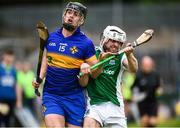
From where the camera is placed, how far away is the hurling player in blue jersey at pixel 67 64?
1093 centimetres

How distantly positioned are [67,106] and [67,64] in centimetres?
57

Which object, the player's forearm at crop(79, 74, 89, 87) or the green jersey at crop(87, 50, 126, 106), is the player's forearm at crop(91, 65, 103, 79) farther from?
the green jersey at crop(87, 50, 126, 106)

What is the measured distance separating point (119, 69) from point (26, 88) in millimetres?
14001

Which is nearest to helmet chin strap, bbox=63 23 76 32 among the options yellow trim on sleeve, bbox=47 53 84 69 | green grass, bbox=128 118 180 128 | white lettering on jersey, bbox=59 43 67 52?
white lettering on jersey, bbox=59 43 67 52

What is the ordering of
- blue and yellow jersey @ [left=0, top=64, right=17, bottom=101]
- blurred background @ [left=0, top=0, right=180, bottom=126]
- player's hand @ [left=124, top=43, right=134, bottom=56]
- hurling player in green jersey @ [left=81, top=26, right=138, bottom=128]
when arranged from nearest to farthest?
player's hand @ [left=124, top=43, right=134, bottom=56], hurling player in green jersey @ [left=81, top=26, right=138, bottom=128], blue and yellow jersey @ [left=0, top=64, right=17, bottom=101], blurred background @ [left=0, top=0, right=180, bottom=126]

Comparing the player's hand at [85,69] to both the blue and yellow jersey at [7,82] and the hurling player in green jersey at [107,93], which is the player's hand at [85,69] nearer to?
the hurling player in green jersey at [107,93]

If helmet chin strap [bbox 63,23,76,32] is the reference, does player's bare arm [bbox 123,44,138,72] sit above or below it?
below

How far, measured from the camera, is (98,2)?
50.3 metres

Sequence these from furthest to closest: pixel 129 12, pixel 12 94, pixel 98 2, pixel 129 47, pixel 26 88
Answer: pixel 98 2 < pixel 129 12 < pixel 26 88 < pixel 12 94 < pixel 129 47

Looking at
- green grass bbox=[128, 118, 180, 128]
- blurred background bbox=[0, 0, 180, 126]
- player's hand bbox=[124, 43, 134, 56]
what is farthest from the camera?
blurred background bbox=[0, 0, 180, 126]

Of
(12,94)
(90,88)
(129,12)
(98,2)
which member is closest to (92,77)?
(90,88)

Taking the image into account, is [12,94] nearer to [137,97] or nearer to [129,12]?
[137,97]

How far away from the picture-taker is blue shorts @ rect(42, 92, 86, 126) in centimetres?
1092

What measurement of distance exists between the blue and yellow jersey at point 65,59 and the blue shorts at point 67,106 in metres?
0.08
